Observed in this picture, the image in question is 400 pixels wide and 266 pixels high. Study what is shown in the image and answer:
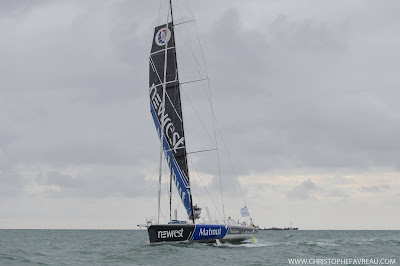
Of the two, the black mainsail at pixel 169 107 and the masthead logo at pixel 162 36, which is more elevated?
the masthead logo at pixel 162 36

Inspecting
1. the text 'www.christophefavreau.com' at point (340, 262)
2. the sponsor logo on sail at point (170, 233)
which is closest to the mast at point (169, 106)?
the sponsor logo on sail at point (170, 233)

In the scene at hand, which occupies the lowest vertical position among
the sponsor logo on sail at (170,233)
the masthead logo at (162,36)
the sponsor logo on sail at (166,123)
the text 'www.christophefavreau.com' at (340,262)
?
the text 'www.christophefavreau.com' at (340,262)

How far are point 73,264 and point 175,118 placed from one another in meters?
13.4

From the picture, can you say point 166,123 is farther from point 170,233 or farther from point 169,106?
point 170,233

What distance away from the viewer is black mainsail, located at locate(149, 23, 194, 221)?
35156mm

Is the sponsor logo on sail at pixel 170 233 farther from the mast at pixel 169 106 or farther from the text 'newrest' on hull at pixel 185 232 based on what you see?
the mast at pixel 169 106

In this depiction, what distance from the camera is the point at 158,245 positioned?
32094 millimetres

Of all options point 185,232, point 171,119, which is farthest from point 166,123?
point 185,232

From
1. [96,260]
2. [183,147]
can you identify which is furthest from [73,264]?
[183,147]

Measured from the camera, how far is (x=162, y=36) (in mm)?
36375

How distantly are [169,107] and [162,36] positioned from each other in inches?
211

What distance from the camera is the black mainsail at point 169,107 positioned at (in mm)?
35156

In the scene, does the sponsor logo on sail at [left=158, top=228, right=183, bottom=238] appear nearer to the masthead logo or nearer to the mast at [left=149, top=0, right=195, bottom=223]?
the mast at [left=149, top=0, right=195, bottom=223]

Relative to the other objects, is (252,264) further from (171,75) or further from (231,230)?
(171,75)
